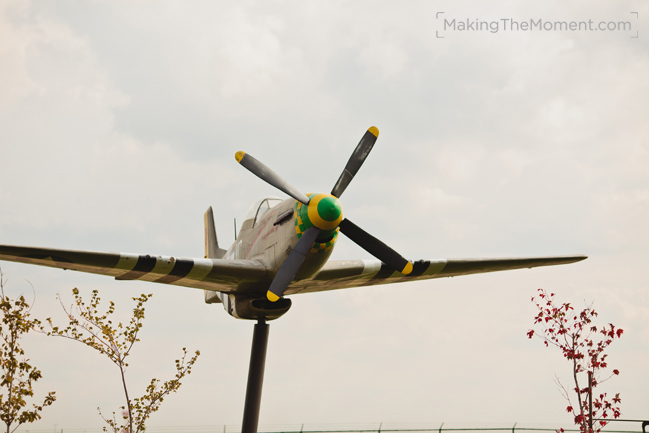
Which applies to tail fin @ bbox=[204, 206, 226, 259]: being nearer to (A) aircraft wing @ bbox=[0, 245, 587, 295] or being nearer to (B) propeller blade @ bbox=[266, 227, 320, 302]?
(A) aircraft wing @ bbox=[0, 245, 587, 295]

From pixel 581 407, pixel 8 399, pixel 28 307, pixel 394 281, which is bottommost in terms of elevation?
pixel 8 399

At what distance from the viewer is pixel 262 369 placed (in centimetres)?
1606

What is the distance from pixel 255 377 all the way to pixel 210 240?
9.64m

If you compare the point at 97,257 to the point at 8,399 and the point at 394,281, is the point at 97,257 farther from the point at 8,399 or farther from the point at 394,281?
the point at 394,281

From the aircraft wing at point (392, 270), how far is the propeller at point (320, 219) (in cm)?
175

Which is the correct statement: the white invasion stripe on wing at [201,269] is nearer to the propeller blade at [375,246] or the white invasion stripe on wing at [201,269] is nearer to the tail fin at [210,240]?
the propeller blade at [375,246]

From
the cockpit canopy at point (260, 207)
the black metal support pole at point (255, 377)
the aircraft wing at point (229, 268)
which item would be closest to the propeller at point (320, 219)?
the aircraft wing at point (229, 268)

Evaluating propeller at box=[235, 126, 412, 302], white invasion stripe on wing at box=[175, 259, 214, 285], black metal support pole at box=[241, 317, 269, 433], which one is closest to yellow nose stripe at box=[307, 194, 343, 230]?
propeller at box=[235, 126, 412, 302]

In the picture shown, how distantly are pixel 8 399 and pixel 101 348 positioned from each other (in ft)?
13.7

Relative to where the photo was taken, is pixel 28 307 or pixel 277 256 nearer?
pixel 277 256

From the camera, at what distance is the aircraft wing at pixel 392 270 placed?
46.6 ft

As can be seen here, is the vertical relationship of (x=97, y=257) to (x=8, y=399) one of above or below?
above

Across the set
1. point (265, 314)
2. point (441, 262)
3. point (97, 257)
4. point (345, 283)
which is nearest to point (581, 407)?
point (441, 262)

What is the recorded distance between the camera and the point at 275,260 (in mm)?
12586
